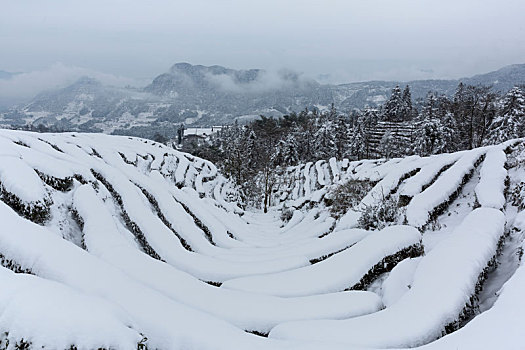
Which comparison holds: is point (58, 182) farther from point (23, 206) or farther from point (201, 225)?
point (201, 225)

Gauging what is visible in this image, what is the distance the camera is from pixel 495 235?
550 centimetres

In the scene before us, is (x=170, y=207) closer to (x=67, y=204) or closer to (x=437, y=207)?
(x=67, y=204)

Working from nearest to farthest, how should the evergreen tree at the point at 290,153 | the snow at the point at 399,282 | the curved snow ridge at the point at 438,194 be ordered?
the snow at the point at 399,282, the curved snow ridge at the point at 438,194, the evergreen tree at the point at 290,153

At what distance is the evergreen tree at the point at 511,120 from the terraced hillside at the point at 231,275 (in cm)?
2636

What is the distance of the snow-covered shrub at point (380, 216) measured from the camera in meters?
8.70

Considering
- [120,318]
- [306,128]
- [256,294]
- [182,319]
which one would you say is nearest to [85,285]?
[120,318]

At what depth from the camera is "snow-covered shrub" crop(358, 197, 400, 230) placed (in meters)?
8.70

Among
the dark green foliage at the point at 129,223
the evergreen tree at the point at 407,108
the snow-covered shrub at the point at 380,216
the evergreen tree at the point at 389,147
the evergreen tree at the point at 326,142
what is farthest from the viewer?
the evergreen tree at the point at 407,108

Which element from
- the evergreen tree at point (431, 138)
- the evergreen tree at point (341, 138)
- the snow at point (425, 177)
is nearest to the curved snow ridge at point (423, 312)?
the snow at point (425, 177)

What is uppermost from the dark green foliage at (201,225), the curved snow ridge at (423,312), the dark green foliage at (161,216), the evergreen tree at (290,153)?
the curved snow ridge at (423,312)

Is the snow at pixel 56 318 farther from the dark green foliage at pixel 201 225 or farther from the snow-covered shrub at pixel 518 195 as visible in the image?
the snow-covered shrub at pixel 518 195

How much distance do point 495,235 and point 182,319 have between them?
6.08m

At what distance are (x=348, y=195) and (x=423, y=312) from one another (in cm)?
1167

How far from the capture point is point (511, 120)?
29.8 metres
